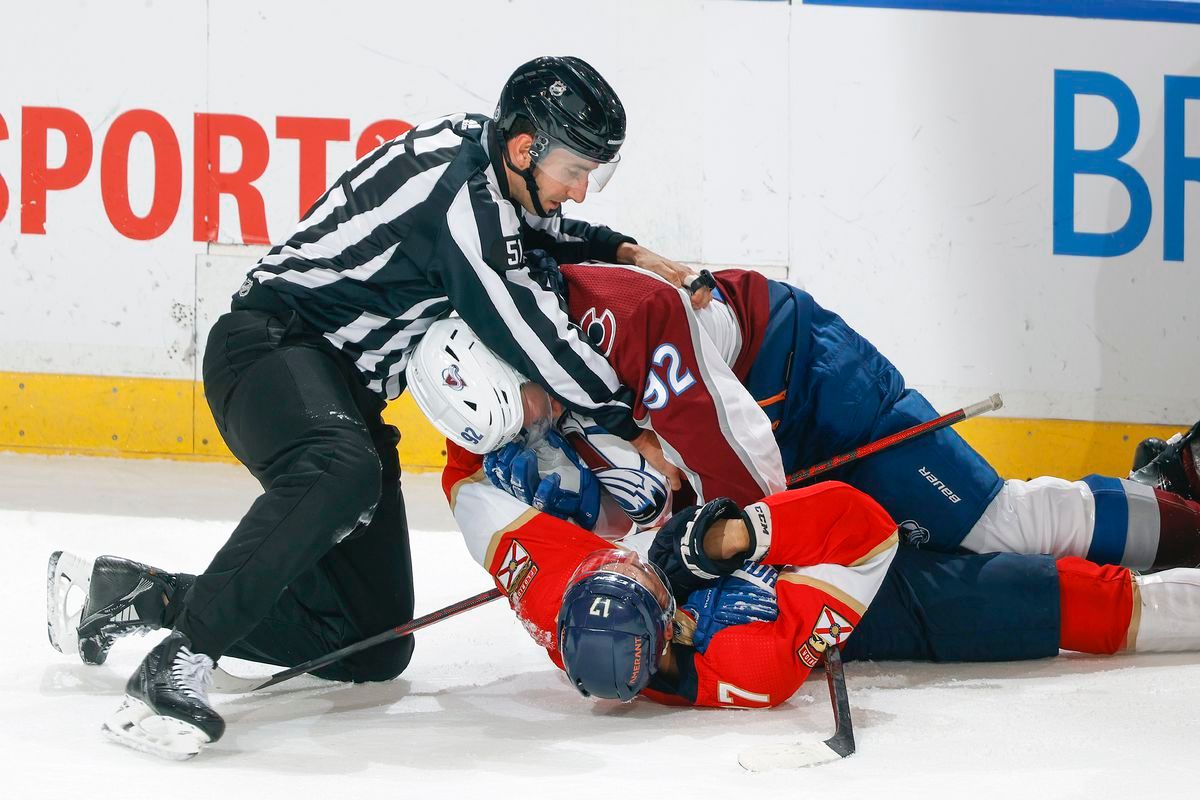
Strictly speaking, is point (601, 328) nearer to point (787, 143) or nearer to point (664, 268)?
Answer: point (664, 268)

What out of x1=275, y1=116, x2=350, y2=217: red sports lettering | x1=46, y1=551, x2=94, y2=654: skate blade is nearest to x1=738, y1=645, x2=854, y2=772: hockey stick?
x1=46, y1=551, x2=94, y2=654: skate blade

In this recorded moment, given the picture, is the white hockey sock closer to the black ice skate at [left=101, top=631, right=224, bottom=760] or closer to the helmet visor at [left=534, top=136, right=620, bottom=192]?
the helmet visor at [left=534, top=136, right=620, bottom=192]

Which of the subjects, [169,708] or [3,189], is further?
[3,189]

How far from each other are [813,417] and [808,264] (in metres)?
1.75

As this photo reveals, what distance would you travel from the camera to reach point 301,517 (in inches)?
A: 89.4

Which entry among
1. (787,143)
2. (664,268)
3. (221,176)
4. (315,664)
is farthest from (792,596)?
(221,176)

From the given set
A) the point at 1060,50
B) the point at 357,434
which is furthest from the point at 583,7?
the point at 357,434

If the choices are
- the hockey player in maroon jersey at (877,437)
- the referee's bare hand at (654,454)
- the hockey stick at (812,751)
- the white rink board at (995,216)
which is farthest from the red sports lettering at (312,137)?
the hockey stick at (812,751)

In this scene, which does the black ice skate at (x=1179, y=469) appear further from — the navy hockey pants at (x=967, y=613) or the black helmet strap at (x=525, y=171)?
the black helmet strap at (x=525, y=171)

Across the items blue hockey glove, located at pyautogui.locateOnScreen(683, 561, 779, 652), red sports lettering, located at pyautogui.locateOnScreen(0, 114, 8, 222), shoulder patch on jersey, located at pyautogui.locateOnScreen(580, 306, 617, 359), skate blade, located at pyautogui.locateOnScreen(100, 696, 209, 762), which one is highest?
red sports lettering, located at pyautogui.locateOnScreen(0, 114, 8, 222)

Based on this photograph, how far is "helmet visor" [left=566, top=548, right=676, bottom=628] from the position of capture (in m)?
2.29

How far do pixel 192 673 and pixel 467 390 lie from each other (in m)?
0.66

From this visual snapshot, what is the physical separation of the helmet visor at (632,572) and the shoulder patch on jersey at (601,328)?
0.42 m

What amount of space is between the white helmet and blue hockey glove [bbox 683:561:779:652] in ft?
1.55
